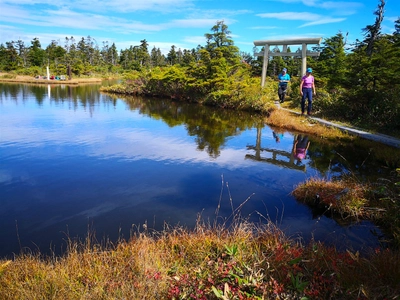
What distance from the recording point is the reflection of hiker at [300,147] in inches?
315

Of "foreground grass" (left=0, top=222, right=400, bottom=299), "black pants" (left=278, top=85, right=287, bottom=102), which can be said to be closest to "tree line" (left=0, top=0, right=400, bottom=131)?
"black pants" (left=278, top=85, right=287, bottom=102)

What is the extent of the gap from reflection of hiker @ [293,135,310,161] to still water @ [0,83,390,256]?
6.1 inches

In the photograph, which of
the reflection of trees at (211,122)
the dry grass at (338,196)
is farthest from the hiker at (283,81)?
the dry grass at (338,196)

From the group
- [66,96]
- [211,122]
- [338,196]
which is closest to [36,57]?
[66,96]

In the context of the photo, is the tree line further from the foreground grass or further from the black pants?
the foreground grass

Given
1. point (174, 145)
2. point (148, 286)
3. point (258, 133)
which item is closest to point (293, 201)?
point (148, 286)

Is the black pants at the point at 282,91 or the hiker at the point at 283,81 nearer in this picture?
the hiker at the point at 283,81

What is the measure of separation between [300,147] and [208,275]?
273 inches

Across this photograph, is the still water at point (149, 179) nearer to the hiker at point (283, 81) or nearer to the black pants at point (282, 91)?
the hiker at point (283, 81)

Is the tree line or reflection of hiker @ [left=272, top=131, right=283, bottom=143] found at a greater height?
the tree line

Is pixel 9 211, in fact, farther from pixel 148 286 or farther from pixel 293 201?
pixel 293 201

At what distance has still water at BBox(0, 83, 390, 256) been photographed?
13.9 ft

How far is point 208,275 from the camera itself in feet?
8.65

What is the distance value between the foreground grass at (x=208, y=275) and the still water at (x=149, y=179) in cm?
82
